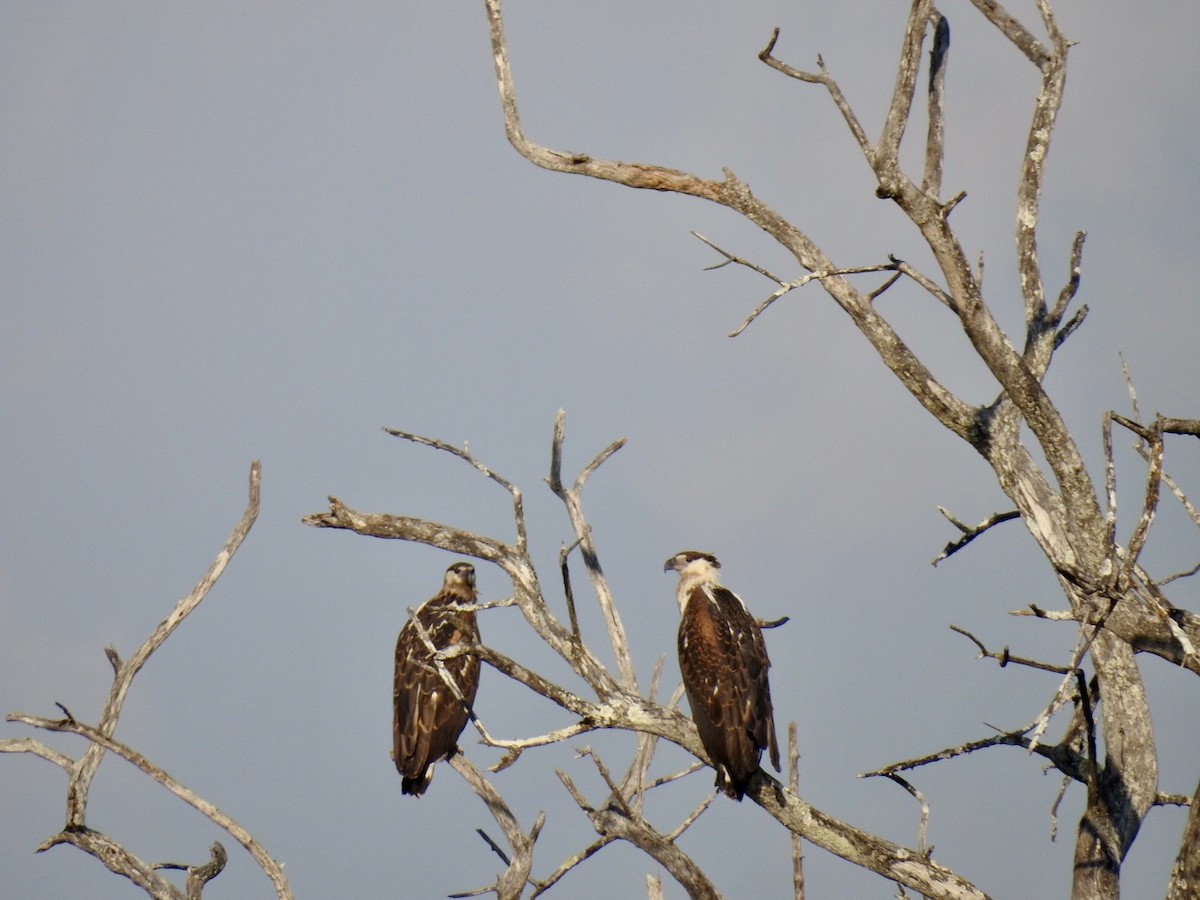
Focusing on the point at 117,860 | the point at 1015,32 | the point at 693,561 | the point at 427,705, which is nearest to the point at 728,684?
the point at 693,561

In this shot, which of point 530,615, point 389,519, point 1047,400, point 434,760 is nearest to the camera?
point 1047,400

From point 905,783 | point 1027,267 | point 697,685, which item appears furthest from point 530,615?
point 1027,267

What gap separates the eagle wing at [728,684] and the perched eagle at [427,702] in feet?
7.26

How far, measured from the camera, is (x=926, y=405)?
8539mm

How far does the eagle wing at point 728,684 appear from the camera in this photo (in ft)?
26.7

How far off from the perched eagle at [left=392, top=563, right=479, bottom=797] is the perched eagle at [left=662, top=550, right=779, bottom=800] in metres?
2.16

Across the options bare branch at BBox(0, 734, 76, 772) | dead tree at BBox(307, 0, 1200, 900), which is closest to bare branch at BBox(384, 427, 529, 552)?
dead tree at BBox(307, 0, 1200, 900)

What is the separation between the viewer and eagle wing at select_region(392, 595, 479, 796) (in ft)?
35.2

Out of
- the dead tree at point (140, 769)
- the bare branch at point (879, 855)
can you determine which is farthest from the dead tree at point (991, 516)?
the dead tree at point (140, 769)

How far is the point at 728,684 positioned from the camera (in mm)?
8617

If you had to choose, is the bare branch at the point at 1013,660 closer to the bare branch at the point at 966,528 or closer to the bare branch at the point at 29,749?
the bare branch at the point at 966,528

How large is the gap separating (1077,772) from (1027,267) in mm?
3331

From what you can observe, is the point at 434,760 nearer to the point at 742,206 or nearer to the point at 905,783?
the point at 905,783

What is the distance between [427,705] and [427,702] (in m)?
0.02
